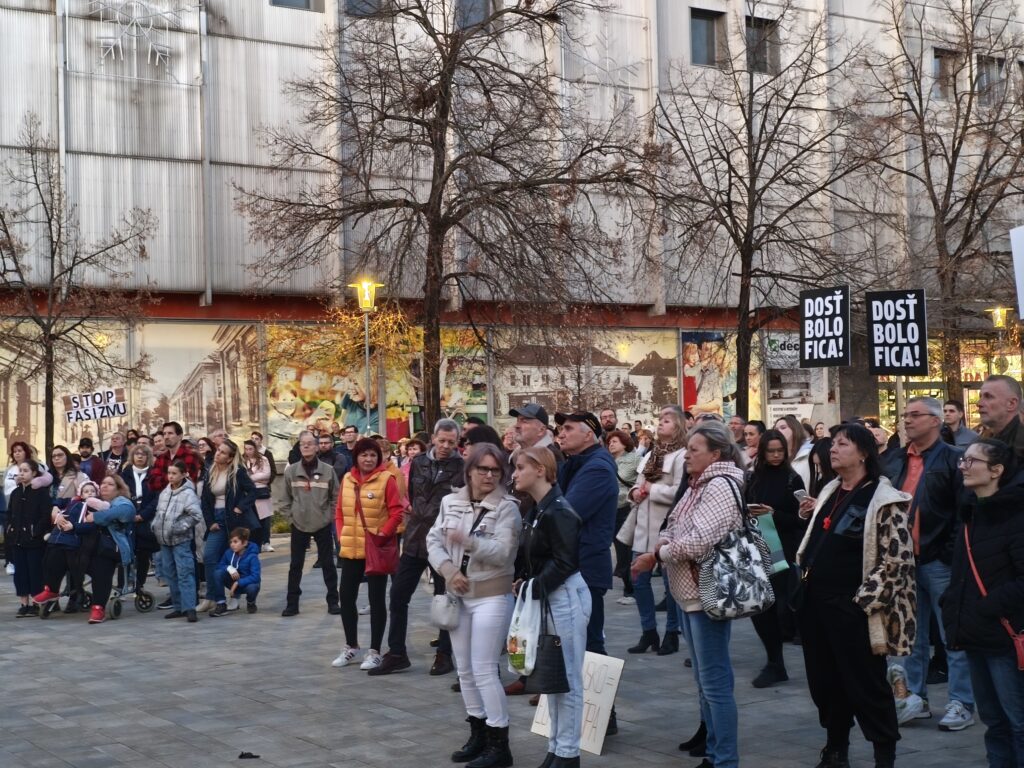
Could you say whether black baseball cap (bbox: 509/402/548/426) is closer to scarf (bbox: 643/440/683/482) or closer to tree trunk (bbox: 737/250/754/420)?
scarf (bbox: 643/440/683/482)

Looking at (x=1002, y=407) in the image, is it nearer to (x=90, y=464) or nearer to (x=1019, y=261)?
(x=1019, y=261)

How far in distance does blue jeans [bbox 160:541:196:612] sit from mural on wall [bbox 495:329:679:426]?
17.0 m

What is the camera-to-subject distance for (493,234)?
82.2 feet

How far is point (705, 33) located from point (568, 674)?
34178mm

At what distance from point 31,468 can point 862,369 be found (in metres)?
29.0

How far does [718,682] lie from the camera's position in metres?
7.15

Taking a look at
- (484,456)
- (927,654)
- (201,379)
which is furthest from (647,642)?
(201,379)

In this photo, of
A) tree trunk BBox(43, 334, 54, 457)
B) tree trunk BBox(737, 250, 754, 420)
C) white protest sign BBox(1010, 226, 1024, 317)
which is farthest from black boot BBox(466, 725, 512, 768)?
tree trunk BBox(43, 334, 54, 457)

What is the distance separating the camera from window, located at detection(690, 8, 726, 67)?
1524 inches

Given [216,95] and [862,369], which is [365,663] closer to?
[216,95]

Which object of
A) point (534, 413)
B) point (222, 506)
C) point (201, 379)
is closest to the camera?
point (534, 413)

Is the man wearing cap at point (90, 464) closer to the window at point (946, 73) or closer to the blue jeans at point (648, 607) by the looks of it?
the blue jeans at point (648, 607)

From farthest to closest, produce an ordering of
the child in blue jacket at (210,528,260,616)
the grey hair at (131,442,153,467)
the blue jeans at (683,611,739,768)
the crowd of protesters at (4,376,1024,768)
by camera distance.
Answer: the grey hair at (131,442,153,467) < the child in blue jacket at (210,528,260,616) < the blue jeans at (683,611,739,768) < the crowd of protesters at (4,376,1024,768)

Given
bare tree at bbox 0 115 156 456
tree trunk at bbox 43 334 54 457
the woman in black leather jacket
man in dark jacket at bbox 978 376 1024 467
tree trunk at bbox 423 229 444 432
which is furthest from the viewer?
bare tree at bbox 0 115 156 456
